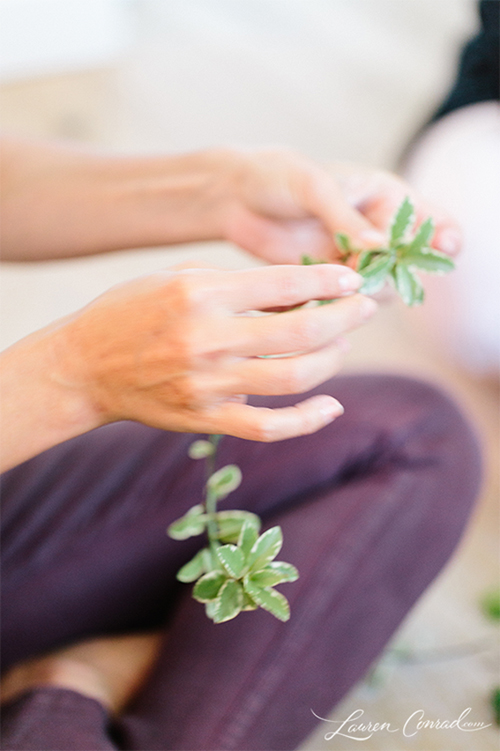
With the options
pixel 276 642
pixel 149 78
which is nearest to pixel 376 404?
pixel 276 642

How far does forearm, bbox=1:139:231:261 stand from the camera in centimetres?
68

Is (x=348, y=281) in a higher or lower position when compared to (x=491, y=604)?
higher

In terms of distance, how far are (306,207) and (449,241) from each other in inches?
5.7

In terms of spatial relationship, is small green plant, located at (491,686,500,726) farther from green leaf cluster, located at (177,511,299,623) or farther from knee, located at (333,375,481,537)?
green leaf cluster, located at (177,511,299,623)

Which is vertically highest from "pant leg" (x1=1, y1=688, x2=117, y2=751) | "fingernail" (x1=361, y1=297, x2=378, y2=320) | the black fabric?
the black fabric

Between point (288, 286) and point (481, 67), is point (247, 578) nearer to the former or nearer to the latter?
point (288, 286)

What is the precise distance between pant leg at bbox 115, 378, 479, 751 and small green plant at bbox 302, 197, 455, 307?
0.81 feet

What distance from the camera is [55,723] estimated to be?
0.52m

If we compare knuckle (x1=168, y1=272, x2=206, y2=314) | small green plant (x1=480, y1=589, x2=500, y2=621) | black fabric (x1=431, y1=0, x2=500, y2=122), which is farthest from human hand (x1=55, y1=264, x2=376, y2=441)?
black fabric (x1=431, y1=0, x2=500, y2=122)

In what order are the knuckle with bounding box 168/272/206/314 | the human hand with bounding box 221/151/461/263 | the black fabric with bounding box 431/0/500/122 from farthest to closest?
1. the black fabric with bounding box 431/0/500/122
2. the human hand with bounding box 221/151/461/263
3. the knuckle with bounding box 168/272/206/314

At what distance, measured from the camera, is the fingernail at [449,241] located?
595 mm

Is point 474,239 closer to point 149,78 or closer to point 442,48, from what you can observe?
point 442,48

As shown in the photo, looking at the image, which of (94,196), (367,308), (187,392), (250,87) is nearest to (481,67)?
(94,196)

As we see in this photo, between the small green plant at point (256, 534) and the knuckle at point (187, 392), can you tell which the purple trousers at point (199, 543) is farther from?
the knuckle at point (187, 392)
